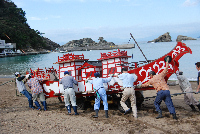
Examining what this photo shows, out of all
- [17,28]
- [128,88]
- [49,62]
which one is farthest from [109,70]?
[17,28]

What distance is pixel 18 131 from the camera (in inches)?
279

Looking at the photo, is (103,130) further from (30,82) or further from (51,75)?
(51,75)

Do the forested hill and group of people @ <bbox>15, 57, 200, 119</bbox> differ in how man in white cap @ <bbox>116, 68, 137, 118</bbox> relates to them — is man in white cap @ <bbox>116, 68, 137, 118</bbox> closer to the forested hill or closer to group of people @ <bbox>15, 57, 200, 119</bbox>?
group of people @ <bbox>15, 57, 200, 119</bbox>

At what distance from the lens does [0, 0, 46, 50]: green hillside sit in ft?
314

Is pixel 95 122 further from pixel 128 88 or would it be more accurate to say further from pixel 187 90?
pixel 187 90

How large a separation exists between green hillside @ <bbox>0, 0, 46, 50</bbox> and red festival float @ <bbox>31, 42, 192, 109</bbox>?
296ft

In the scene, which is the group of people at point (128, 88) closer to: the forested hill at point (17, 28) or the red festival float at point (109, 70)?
the red festival float at point (109, 70)

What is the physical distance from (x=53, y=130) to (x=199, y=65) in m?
6.42

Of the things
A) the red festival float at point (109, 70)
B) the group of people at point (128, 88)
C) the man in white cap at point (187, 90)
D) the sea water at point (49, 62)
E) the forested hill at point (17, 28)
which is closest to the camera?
the group of people at point (128, 88)

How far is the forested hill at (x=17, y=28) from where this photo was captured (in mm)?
95625

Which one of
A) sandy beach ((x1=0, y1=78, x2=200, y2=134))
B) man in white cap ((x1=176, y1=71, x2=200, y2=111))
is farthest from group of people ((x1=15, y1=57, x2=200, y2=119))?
sandy beach ((x1=0, y1=78, x2=200, y2=134))

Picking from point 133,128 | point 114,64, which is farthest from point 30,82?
point 133,128

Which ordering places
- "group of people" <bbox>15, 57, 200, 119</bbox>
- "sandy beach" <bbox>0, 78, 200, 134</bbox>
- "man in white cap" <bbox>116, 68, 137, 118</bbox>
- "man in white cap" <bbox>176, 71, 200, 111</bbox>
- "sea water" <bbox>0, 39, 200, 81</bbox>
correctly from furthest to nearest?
1. "sea water" <bbox>0, 39, 200, 81</bbox>
2. "man in white cap" <bbox>176, 71, 200, 111</bbox>
3. "man in white cap" <bbox>116, 68, 137, 118</bbox>
4. "group of people" <bbox>15, 57, 200, 119</bbox>
5. "sandy beach" <bbox>0, 78, 200, 134</bbox>

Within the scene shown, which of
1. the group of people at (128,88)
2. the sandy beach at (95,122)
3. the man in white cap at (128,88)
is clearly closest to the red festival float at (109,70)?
the group of people at (128,88)
